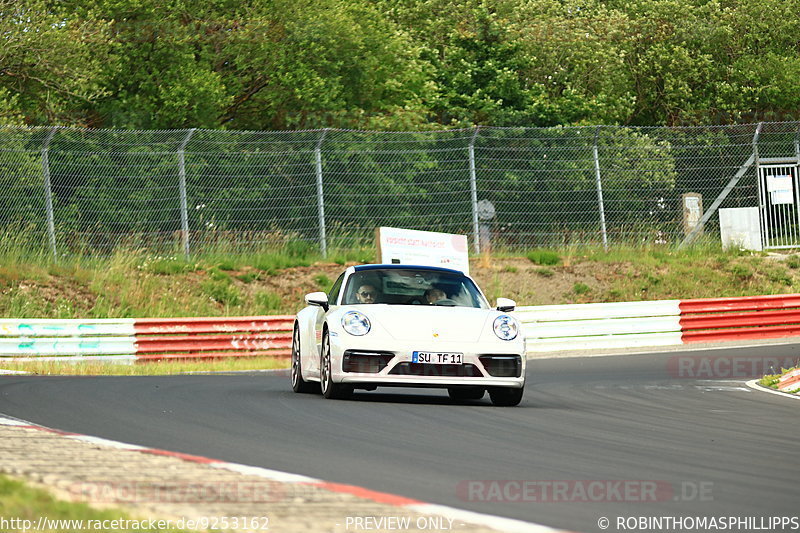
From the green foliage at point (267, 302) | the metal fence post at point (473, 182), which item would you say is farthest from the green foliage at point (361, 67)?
the metal fence post at point (473, 182)

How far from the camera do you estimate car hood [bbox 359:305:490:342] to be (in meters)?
11.8

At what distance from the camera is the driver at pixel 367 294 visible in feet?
42.0

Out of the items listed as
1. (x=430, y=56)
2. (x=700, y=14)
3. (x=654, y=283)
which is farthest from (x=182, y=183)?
(x=700, y=14)

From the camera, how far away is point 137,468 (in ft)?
21.6

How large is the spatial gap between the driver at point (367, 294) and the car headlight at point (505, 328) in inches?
51.2

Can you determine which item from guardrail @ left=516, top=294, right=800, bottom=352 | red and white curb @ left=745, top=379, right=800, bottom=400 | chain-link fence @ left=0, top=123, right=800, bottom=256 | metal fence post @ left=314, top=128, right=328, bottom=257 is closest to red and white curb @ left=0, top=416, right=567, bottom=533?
red and white curb @ left=745, top=379, right=800, bottom=400

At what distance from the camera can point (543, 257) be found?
2827cm

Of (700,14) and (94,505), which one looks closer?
(94,505)

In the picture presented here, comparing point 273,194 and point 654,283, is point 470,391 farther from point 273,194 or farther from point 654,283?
point 654,283

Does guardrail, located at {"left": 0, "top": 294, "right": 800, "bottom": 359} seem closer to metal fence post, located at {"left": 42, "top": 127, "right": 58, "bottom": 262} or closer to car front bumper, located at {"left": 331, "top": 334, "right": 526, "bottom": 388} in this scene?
metal fence post, located at {"left": 42, "top": 127, "right": 58, "bottom": 262}

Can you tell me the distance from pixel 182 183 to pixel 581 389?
1178 centimetres

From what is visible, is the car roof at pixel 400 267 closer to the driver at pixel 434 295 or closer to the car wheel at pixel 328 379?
the driver at pixel 434 295

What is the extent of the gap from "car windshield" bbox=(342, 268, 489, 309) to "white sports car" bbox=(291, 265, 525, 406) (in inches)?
0.8

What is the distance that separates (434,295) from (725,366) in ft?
24.6
